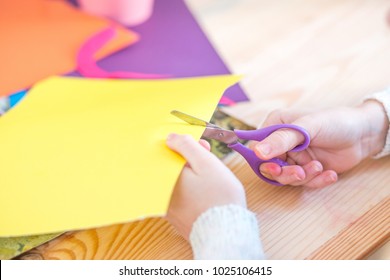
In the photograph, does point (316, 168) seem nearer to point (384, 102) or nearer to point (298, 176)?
point (298, 176)

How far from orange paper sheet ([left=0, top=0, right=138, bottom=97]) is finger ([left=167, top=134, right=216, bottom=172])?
14.0 inches

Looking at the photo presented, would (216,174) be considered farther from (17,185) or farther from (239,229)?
(17,185)

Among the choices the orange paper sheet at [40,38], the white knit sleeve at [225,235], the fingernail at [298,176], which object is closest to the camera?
the white knit sleeve at [225,235]

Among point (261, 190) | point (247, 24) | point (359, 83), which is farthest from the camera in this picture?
point (247, 24)

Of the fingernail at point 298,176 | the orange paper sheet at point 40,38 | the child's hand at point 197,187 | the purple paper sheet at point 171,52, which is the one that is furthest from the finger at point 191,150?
the orange paper sheet at point 40,38

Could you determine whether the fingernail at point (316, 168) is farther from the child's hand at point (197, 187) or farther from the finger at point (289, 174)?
the child's hand at point (197, 187)

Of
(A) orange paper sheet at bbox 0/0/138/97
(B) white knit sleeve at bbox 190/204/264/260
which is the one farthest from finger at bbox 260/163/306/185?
(A) orange paper sheet at bbox 0/0/138/97

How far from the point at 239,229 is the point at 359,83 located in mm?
379

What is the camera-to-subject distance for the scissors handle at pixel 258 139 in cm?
59

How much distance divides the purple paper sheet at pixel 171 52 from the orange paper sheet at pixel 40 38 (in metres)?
0.03

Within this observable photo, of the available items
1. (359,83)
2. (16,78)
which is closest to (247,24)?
(359,83)

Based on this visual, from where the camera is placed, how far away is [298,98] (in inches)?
30.2

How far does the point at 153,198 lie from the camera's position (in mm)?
512

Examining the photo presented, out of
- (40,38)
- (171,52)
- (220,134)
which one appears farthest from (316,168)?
(40,38)
